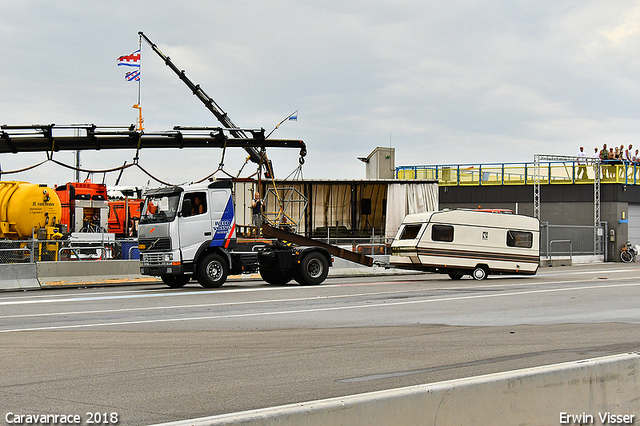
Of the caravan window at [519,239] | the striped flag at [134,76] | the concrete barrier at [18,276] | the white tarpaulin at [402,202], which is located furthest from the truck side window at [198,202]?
the white tarpaulin at [402,202]

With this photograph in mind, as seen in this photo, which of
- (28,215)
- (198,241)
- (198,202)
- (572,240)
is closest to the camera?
(198,241)

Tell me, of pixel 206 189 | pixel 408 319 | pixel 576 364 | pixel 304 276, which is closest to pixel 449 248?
pixel 304 276

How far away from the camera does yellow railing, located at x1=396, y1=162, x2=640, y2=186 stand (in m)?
41.2

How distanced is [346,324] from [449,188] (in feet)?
110

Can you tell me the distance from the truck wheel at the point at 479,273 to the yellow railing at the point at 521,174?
17786 mm

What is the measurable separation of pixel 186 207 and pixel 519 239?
1230 cm

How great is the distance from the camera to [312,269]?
67.4 ft

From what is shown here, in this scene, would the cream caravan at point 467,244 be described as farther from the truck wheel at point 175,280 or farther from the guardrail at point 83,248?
the guardrail at point 83,248

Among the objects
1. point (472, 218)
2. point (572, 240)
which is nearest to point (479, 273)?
point (472, 218)

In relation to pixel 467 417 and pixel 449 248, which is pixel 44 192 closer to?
pixel 449 248

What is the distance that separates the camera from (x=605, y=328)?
10938 mm

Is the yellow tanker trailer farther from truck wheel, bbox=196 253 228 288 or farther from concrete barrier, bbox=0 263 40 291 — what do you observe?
truck wheel, bbox=196 253 228 288

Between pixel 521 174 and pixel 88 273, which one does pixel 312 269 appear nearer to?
pixel 88 273

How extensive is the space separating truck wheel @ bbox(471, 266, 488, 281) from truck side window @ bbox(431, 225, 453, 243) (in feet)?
5.23
